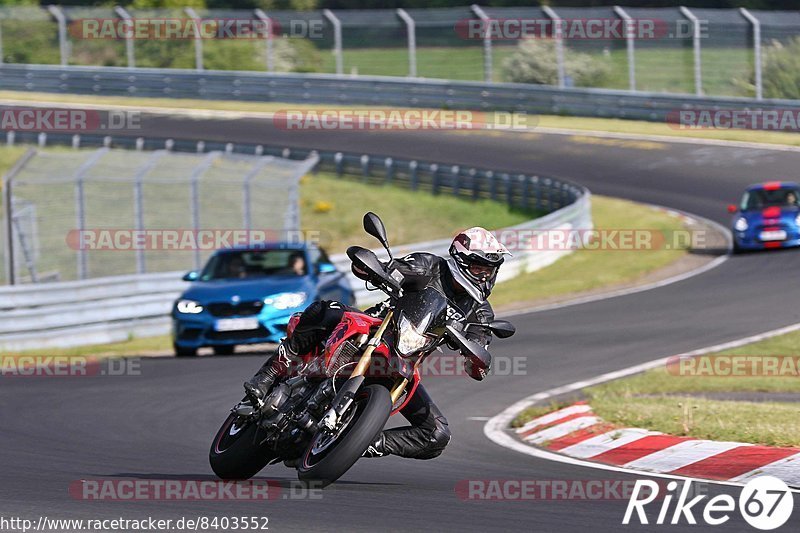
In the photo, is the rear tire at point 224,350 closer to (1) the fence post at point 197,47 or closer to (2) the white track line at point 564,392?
(2) the white track line at point 564,392

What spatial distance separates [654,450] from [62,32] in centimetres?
3902

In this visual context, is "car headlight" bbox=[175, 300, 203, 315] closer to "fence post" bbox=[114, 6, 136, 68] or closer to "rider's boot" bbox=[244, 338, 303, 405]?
"rider's boot" bbox=[244, 338, 303, 405]

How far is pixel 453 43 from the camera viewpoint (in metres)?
42.3

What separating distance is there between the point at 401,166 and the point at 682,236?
9.61m

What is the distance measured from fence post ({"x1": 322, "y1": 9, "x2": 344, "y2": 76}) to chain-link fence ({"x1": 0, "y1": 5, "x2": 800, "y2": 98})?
5 cm

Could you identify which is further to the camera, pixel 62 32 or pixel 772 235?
pixel 62 32

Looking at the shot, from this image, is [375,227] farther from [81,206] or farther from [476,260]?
[81,206]

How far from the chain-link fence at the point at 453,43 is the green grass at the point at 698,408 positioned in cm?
2320

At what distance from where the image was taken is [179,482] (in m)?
8.17

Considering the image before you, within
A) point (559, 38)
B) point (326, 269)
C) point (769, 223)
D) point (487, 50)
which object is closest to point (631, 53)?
point (559, 38)

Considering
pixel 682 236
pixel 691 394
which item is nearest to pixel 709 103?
pixel 682 236

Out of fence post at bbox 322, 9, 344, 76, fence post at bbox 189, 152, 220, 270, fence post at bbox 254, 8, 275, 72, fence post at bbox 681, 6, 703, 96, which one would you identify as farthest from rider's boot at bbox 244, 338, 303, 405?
fence post at bbox 254, 8, 275, 72

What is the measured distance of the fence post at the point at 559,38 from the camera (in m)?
39.6

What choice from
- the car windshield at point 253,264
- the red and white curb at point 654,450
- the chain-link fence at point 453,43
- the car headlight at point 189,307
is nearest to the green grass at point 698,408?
the red and white curb at point 654,450
